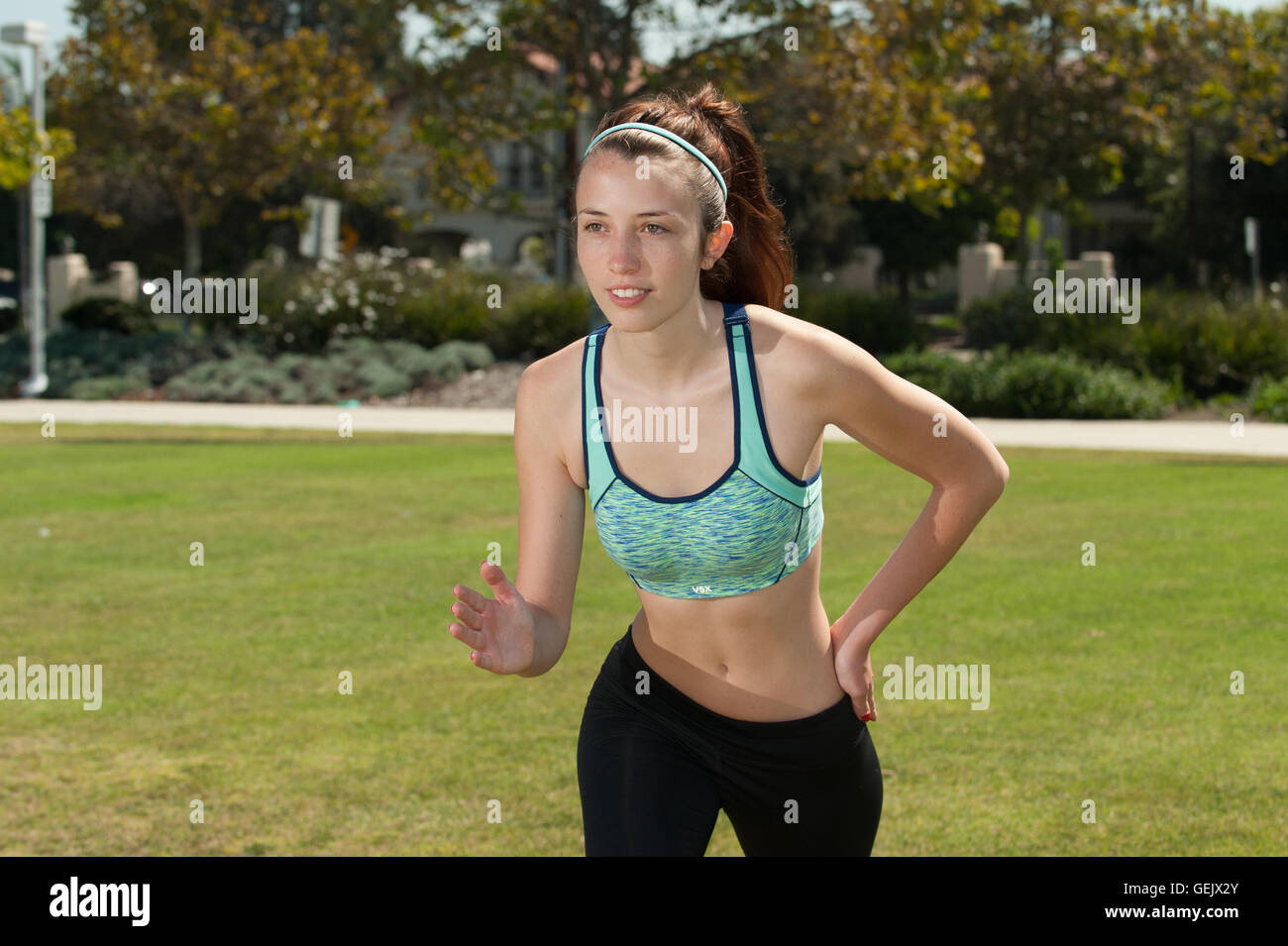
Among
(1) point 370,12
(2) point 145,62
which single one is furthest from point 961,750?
(2) point 145,62

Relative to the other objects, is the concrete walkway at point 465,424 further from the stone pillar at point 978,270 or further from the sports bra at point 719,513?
the stone pillar at point 978,270

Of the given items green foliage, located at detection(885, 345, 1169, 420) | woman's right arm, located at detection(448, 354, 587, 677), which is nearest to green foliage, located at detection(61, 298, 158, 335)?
green foliage, located at detection(885, 345, 1169, 420)

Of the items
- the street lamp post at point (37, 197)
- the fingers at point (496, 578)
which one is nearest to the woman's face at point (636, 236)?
the fingers at point (496, 578)

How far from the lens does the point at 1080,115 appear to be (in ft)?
114

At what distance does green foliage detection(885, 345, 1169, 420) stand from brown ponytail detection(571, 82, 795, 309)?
60.8 feet

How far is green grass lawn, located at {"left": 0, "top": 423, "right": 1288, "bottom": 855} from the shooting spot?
5621mm

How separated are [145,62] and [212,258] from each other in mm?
25502

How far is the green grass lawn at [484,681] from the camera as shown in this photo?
5.62 m

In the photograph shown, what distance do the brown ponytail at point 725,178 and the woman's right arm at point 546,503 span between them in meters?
0.36

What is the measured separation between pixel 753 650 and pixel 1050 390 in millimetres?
19874

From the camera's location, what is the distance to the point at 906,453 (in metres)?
3.25

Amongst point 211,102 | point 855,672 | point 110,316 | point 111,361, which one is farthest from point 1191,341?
point 110,316
